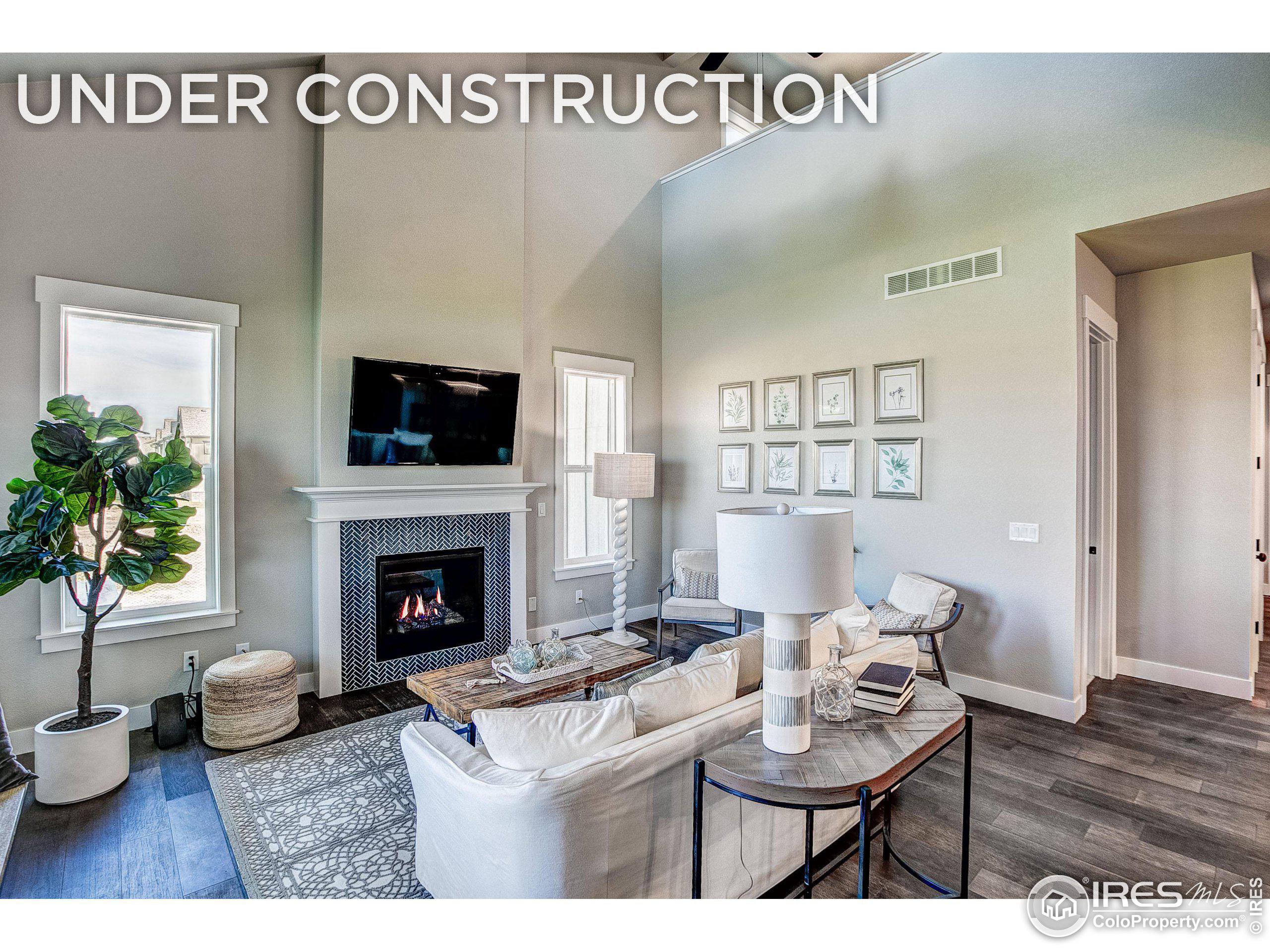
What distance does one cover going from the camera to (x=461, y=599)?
4496 mm

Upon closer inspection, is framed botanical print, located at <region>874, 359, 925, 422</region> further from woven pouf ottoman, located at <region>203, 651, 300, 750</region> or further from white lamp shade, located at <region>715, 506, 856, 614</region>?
woven pouf ottoman, located at <region>203, 651, 300, 750</region>

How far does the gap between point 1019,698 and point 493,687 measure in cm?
305

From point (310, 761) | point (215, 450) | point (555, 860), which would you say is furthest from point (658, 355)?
point (555, 860)

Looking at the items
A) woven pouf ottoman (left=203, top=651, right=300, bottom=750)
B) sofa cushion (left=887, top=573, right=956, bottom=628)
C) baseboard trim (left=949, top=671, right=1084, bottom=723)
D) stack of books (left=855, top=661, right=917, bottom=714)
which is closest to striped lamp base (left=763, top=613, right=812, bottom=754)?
stack of books (left=855, top=661, right=917, bottom=714)

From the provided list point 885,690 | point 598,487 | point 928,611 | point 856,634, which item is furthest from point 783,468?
point 885,690

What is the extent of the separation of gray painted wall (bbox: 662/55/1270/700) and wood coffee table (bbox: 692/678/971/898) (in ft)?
6.80

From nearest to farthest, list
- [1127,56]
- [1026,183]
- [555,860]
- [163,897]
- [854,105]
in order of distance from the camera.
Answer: [555,860], [163,897], [1127,56], [1026,183], [854,105]

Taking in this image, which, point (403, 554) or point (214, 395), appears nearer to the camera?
point (214, 395)

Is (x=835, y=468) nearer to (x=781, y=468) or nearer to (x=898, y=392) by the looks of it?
(x=781, y=468)

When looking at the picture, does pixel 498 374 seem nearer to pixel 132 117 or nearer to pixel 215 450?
pixel 215 450

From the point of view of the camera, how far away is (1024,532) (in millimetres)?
3609

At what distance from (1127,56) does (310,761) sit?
5.53 m

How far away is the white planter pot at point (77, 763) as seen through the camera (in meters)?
2.61
